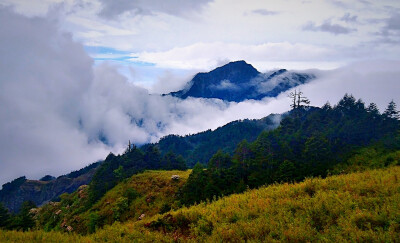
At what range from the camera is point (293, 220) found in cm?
948

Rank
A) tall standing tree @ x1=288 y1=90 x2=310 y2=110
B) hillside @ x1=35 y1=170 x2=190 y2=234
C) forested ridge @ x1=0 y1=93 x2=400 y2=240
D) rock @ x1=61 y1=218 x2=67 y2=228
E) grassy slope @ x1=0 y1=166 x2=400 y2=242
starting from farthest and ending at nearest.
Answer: tall standing tree @ x1=288 y1=90 x2=310 y2=110, rock @ x1=61 y1=218 x2=67 y2=228, hillside @ x1=35 y1=170 x2=190 y2=234, forested ridge @ x1=0 y1=93 x2=400 y2=240, grassy slope @ x1=0 y1=166 x2=400 y2=242

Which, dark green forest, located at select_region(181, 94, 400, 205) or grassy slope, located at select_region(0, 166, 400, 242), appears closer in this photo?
grassy slope, located at select_region(0, 166, 400, 242)

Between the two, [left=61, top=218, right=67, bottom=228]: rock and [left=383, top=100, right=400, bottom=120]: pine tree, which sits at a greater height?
[left=383, top=100, right=400, bottom=120]: pine tree

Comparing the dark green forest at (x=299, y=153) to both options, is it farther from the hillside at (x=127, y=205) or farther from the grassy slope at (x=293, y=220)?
the grassy slope at (x=293, y=220)

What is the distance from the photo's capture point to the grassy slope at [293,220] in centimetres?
824

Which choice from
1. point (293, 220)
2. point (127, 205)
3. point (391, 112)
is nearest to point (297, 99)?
point (391, 112)

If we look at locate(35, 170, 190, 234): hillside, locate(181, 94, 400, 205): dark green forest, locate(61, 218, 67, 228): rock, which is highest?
locate(181, 94, 400, 205): dark green forest

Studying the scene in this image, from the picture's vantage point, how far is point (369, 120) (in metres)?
51.8

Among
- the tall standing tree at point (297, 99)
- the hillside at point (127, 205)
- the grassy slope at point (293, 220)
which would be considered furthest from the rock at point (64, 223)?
the tall standing tree at point (297, 99)

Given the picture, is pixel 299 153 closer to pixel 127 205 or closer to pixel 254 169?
pixel 254 169

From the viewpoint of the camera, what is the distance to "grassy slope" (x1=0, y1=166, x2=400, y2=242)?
8242 mm

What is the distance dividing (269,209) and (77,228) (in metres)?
43.0

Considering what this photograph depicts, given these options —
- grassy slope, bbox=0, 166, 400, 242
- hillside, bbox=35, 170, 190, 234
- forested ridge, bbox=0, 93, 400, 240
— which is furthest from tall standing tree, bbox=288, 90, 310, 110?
grassy slope, bbox=0, 166, 400, 242

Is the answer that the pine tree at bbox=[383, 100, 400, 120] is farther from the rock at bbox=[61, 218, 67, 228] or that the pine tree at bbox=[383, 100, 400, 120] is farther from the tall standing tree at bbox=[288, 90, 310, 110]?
the rock at bbox=[61, 218, 67, 228]
